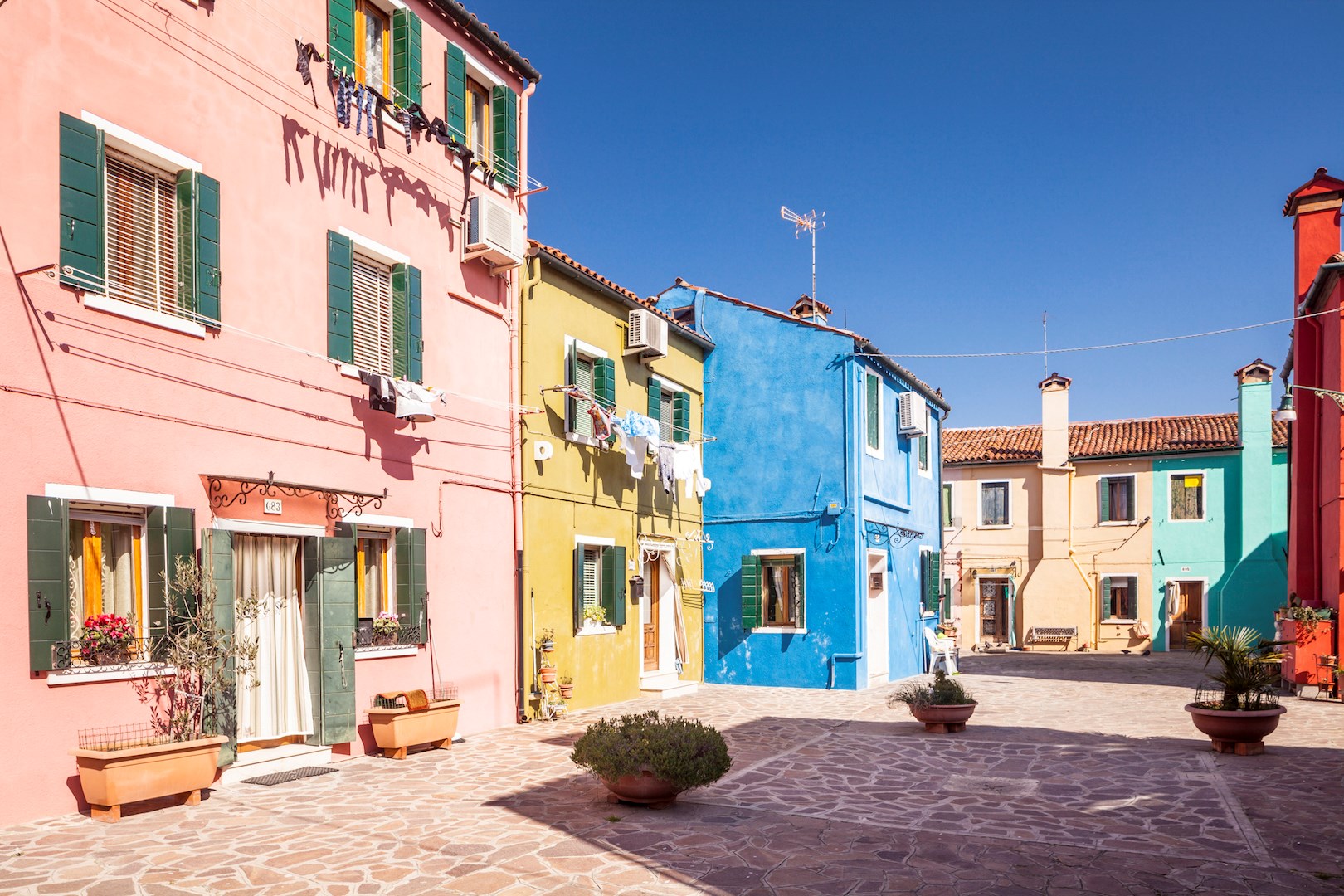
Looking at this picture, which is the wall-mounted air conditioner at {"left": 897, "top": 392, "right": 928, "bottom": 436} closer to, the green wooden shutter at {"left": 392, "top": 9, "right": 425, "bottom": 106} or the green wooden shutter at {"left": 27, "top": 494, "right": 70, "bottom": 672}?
the green wooden shutter at {"left": 392, "top": 9, "right": 425, "bottom": 106}

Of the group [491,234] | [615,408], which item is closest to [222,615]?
[491,234]

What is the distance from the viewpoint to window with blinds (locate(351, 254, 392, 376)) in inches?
466

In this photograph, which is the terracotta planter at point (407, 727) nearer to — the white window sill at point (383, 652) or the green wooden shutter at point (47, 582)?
the white window sill at point (383, 652)

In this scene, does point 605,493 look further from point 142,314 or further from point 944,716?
point 142,314

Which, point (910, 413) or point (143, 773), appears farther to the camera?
point (910, 413)

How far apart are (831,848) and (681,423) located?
494 inches

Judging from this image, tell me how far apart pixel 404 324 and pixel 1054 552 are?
2426 cm

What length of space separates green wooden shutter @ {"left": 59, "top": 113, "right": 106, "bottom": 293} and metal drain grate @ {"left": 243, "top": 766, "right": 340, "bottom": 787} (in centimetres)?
466

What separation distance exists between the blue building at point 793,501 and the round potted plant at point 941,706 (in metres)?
5.32

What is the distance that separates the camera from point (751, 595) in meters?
19.5

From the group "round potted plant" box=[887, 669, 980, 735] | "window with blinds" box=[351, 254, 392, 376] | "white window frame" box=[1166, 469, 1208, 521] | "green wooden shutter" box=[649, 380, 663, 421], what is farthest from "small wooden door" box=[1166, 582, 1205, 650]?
"window with blinds" box=[351, 254, 392, 376]

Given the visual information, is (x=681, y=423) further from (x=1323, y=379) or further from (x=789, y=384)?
A: (x=1323, y=379)

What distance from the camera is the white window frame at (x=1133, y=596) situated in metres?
30.2

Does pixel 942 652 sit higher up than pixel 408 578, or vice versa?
pixel 408 578
